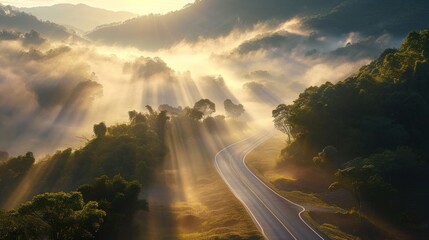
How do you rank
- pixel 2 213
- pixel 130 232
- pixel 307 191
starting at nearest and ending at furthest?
pixel 2 213 → pixel 130 232 → pixel 307 191

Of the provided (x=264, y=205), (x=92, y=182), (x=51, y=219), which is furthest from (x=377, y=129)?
(x=51, y=219)

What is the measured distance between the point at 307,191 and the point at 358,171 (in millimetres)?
21179

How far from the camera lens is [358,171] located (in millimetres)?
84875

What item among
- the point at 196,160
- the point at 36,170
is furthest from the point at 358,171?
the point at 36,170

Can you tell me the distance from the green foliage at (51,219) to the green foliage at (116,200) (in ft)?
36.0

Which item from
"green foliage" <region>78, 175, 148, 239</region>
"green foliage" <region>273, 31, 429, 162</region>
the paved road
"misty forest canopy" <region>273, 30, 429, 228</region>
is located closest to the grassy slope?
the paved road

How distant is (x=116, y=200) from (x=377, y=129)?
2884 inches

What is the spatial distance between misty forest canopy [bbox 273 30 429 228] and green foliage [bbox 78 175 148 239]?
42.5 metres

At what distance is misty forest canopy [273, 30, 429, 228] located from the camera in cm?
9231

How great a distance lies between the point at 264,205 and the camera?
3551 inches

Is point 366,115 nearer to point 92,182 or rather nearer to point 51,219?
point 92,182

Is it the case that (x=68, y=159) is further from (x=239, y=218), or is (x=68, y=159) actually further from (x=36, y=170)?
(x=239, y=218)

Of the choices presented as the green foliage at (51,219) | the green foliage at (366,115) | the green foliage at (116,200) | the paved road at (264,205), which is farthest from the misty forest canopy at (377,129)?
the green foliage at (51,219)

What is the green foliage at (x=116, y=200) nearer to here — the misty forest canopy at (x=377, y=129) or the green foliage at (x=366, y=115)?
the misty forest canopy at (x=377, y=129)
